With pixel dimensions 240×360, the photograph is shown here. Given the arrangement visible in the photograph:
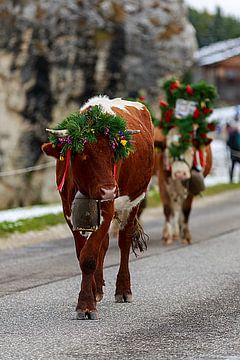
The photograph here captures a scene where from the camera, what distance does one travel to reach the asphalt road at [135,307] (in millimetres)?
8125

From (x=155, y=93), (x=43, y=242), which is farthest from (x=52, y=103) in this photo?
(x=43, y=242)

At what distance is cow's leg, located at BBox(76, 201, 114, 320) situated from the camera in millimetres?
9442

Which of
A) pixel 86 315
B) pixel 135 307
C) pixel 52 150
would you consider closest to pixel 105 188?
pixel 52 150

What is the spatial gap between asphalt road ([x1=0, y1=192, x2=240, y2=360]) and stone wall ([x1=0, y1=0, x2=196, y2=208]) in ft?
27.5

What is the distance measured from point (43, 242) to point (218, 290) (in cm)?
631

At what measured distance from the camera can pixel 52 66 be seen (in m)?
25.2

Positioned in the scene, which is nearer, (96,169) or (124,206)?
(96,169)

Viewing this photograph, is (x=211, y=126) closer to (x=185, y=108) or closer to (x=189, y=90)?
(x=185, y=108)

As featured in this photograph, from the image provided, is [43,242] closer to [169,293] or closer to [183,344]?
[169,293]

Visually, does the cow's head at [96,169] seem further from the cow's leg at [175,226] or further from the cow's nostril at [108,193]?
the cow's leg at [175,226]

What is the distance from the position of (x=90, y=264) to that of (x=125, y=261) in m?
1.24

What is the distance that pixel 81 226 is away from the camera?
9617 millimetres

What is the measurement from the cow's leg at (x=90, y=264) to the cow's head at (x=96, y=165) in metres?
0.23

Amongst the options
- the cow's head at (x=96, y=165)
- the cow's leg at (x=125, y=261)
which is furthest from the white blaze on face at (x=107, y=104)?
the cow's leg at (x=125, y=261)
